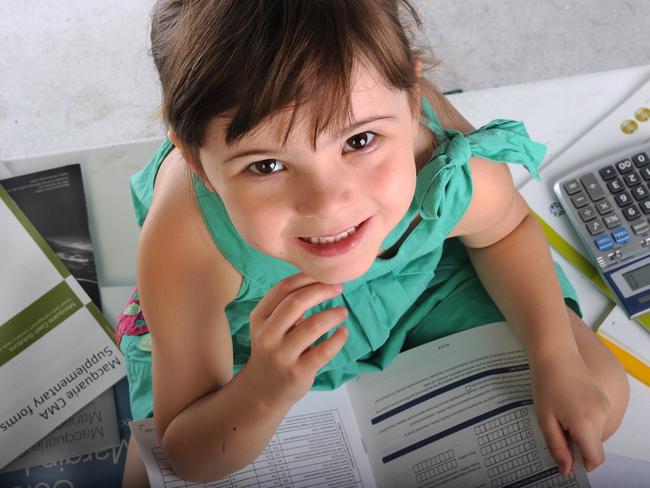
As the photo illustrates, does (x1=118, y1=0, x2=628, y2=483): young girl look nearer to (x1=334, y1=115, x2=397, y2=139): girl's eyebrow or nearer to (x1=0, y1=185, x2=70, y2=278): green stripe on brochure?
(x1=334, y1=115, x2=397, y2=139): girl's eyebrow

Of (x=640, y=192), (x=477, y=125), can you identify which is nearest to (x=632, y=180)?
(x=640, y=192)

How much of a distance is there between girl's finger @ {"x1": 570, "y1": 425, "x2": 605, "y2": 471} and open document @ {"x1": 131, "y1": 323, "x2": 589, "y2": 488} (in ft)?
0.05

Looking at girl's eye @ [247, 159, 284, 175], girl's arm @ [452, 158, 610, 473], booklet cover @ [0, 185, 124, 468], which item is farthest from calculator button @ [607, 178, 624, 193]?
booklet cover @ [0, 185, 124, 468]

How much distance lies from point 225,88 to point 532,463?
0.46 m

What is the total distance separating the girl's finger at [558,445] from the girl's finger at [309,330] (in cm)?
25

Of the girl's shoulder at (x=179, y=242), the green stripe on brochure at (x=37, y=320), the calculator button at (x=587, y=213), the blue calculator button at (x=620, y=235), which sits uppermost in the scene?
the green stripe on brochure at (x=37, y=320)

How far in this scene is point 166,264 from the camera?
64 cm

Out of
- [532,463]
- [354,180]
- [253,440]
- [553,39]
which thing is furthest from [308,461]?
[553,39]

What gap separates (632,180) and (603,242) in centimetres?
8

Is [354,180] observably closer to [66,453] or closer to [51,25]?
[66,453]

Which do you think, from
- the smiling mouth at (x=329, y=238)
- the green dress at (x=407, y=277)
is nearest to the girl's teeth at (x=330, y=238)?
the smiling mouth at (x=329, y=238)

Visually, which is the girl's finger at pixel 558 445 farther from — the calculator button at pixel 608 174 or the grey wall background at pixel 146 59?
the grey wall background at pixel 146 59

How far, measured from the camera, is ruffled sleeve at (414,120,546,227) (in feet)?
2.06

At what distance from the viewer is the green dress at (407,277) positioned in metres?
0.64
